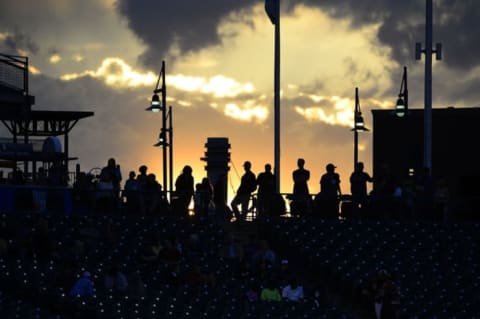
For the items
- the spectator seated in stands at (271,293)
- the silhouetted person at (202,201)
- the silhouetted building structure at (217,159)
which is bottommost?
the spectator seated in stands at (271,293)

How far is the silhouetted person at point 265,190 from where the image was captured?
34.3 metres

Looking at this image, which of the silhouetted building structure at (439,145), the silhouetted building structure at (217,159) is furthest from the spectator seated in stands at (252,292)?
the silhouetted building structure at (439,145)

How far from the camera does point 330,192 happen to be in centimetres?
3459

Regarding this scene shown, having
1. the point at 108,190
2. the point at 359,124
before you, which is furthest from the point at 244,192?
the point at 359,124

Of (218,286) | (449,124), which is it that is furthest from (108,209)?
(449,124)

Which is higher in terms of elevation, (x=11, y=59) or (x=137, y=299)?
(x=11, y=59)

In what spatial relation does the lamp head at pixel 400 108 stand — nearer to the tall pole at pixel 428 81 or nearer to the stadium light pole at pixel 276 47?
the tall pole at pixel 428 81

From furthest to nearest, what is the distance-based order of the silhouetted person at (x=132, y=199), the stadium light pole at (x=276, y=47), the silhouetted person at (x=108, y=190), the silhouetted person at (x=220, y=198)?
1. the stadium light pole at (x=276, y=47)
2. the silhouetted person at (x=132, y=199)
3. the silhouetted person at (x=108, y=190)
4. the silhouetted person at (x=220, y=198)

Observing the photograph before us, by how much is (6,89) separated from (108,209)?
32.7ft

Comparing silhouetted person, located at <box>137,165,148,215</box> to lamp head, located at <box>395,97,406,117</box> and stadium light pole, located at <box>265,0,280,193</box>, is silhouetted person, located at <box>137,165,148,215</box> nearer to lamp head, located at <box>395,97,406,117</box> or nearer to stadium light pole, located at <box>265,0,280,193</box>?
stadium light pole, located at <box>265,0,280,193</box>

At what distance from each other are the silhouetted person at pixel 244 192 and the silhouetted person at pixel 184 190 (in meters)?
1.10

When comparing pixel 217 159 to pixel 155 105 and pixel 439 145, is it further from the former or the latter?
pixel 439 145

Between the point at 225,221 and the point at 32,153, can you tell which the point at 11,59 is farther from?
the point at 225,221

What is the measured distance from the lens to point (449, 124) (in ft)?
192
